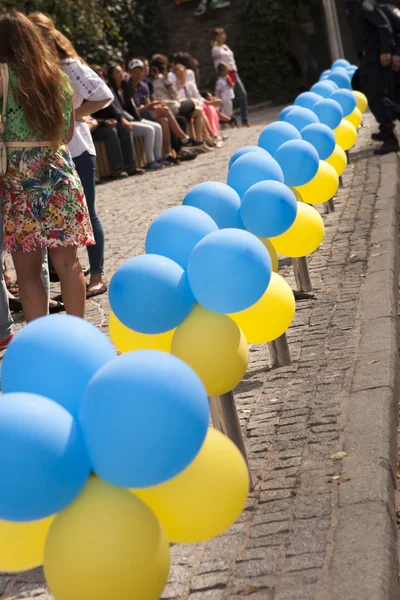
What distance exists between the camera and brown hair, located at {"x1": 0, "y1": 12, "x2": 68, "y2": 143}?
5195 millimetres

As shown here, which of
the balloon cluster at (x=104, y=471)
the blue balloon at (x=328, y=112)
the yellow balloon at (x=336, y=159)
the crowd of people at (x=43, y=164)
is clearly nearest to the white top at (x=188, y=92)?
the blue balloon at (x=328, y=112)

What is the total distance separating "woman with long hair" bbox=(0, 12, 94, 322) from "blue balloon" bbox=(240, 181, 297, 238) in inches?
50.0

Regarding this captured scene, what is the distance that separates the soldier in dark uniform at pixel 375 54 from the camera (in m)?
11.5

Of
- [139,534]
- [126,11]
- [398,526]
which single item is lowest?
[126,11]

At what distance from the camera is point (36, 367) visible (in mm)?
2674

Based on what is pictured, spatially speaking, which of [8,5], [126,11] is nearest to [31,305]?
[8,5]

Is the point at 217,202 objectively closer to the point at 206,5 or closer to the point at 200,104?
the point at 200,104

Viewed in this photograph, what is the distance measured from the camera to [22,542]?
263 cm

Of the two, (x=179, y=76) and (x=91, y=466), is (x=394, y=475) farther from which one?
(x=179, y=76)

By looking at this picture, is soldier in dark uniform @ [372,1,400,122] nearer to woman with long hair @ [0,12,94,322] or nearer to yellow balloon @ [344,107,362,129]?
yellow balloon @ [344,107,362,129]

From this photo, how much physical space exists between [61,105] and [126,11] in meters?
22.2

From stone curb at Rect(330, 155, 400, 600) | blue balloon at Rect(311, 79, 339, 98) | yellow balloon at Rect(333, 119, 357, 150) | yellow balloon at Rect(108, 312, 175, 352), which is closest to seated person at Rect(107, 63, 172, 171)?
blue balloon at Rect(311, 79, 339, 98)

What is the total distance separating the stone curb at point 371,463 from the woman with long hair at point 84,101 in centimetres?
200

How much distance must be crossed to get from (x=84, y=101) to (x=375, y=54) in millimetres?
6122
